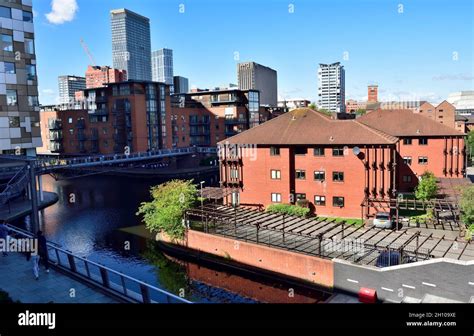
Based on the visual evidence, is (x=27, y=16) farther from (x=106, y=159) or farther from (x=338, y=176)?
(x=106, y=159)

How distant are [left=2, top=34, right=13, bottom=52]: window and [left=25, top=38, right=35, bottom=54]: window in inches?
59.5

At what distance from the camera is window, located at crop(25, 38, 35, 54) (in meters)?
33.7

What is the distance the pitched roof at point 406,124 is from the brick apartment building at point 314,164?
11148 millimetres

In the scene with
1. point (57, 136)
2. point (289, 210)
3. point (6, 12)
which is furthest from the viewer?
point (57, 136)

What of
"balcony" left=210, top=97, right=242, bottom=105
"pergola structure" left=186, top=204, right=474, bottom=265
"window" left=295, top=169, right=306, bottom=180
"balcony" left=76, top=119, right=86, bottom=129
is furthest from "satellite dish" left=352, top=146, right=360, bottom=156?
"balcony" left=76, top=119, right=86, bottom=129

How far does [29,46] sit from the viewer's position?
3400 cm

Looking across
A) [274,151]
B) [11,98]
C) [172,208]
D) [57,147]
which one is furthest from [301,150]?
[57,147]

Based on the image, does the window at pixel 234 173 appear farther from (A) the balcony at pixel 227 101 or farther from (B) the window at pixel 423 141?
(A) the balcony at pixel 227 101

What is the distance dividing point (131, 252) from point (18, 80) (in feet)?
56.3

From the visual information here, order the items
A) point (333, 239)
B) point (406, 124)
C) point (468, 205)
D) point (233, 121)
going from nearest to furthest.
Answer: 1. point (468, 205)
2. point (333, 239)
3. point (406, 124)
4. point (233, 121)
